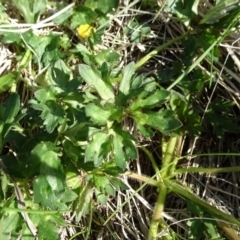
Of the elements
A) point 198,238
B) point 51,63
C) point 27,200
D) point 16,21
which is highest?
point 16,21

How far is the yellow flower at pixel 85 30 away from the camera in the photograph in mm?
2014

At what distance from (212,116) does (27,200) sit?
30.5 inches

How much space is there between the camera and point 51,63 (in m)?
1.95

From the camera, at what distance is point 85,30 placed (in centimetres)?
202

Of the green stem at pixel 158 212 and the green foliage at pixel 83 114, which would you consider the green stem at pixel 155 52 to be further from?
the green stem at pixel 158 212

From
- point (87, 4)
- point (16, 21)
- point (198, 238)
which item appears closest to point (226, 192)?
point (198, 238)

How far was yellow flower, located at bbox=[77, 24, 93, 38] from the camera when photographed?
2014 millimetres

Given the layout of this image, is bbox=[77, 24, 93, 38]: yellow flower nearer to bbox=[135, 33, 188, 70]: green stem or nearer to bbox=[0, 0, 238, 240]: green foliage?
bbox=[0, 0, 238, 240]: green foliage

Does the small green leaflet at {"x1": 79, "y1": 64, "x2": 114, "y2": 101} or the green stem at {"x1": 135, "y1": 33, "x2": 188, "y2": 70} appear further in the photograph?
the green stem at {"x1": 135, "y1": 33, "x2": 188, "y2": 70}

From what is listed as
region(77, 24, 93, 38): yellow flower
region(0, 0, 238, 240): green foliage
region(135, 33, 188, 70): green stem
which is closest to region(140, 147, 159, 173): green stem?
region(0, 0, 238, 240): green foliage

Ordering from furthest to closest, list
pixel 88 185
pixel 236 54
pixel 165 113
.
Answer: pixel 236 54
pixel 88 185
pixel 165 113

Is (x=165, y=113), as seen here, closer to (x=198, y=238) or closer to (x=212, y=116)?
(x=212, y=116)

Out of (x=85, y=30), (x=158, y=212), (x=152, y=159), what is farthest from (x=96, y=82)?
(x=158, y=212)

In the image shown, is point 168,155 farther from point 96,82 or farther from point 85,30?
point 85,30
